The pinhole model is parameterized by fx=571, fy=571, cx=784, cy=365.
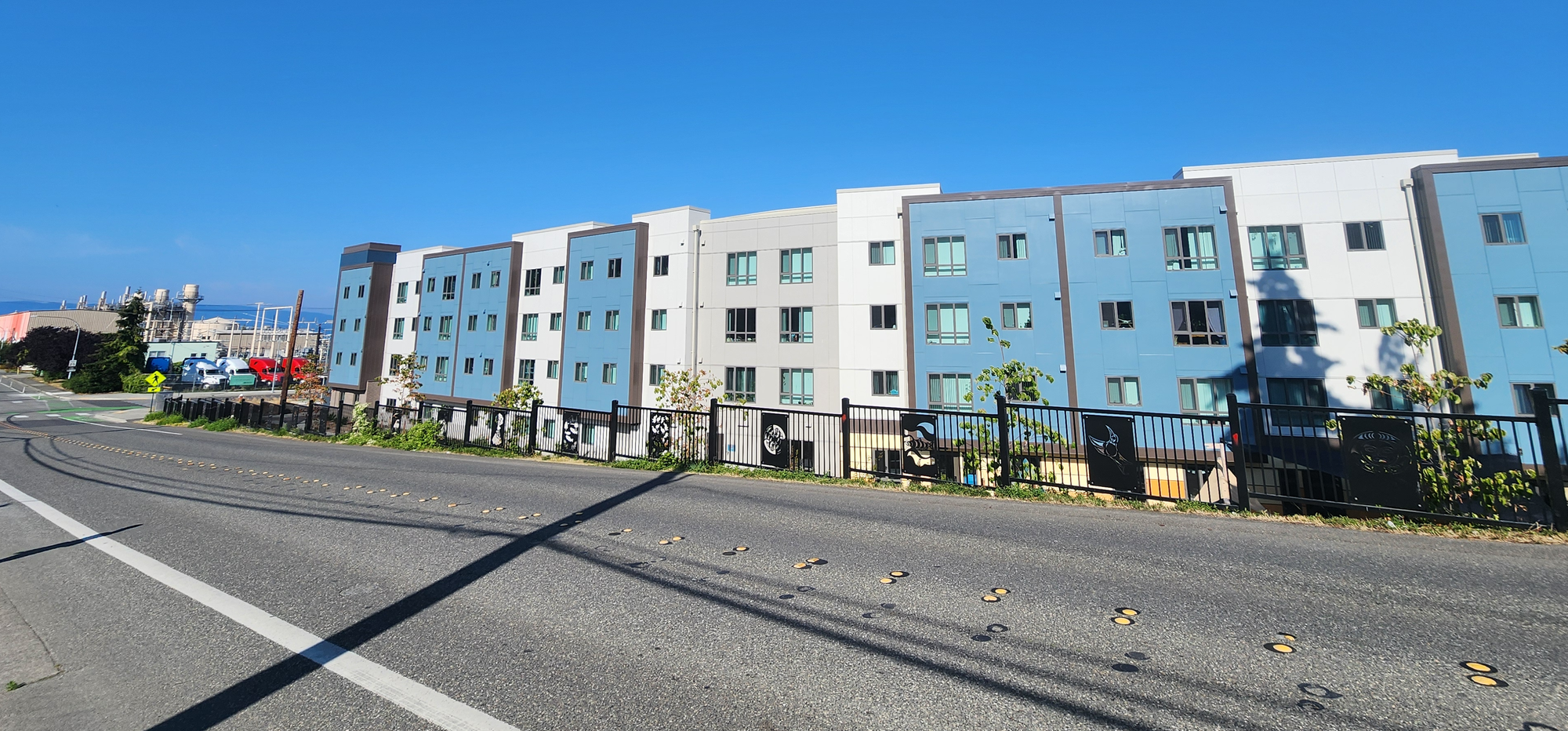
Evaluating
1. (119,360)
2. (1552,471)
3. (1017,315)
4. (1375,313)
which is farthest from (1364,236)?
(119,360)

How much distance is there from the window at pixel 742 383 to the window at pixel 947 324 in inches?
393

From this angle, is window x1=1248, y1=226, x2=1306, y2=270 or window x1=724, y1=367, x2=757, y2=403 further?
window x1=724, y1=367, x2=757, y2=403

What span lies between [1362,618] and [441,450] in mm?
21959

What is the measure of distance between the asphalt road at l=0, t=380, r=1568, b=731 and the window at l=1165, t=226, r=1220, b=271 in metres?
23.2

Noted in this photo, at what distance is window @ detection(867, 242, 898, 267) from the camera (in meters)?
30.5

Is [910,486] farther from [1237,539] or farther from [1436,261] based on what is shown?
[1436,261]

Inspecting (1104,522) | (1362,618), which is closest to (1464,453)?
(1104,522)

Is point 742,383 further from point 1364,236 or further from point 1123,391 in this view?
point 1364,236

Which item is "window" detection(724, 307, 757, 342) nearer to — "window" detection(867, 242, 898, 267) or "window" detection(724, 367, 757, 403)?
"window" detection(724, 367, 757, 403)

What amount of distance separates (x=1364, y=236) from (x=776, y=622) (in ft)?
109

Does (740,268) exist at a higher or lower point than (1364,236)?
higher

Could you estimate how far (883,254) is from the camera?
3056cm

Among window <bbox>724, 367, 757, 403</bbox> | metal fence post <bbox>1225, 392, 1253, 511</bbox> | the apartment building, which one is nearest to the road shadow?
metal fence post <bbox>1225, 392, 1253, 511</bbox>

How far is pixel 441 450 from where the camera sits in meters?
19.3
